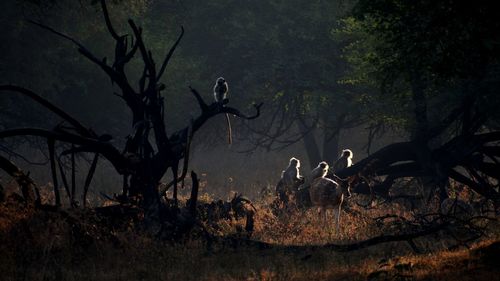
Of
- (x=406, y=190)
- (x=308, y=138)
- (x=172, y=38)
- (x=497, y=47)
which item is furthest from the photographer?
(x=308, y=138)

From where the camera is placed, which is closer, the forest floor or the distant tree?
the forest floor

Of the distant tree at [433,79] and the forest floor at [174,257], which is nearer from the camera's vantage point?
the forest floor at [174,257]

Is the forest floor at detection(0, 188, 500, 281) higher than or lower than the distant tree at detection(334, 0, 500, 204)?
lower

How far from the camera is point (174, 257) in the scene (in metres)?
10.7

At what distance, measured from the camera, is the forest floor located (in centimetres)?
902

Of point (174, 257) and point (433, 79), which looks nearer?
point (174, 257)

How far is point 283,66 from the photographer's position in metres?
27.2

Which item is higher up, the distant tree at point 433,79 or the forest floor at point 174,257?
the distant tree at point 433,79

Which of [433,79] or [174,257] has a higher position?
[433,79]

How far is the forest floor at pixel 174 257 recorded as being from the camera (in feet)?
29.6

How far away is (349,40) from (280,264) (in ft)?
51.7

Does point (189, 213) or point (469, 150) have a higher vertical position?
point (469, 150)

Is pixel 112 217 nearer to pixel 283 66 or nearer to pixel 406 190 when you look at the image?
pixel 406 190

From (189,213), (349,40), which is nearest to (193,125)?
(189,213)
